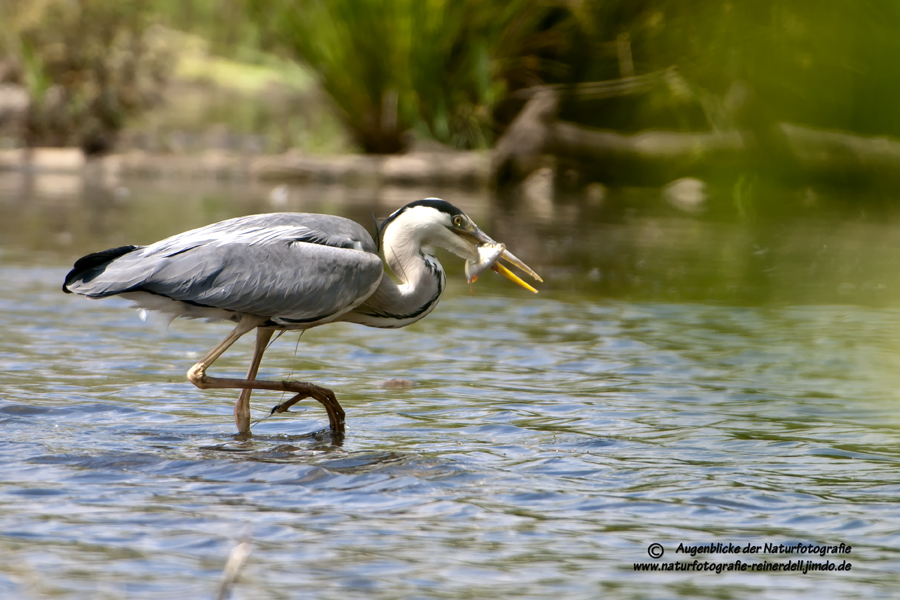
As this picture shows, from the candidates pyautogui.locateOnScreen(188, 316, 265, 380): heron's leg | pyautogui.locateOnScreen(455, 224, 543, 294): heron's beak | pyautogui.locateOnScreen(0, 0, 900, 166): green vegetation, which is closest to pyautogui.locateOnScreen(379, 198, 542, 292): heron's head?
pyautogui.locateOnScreen(455, 224, 543, 294): heron's beak

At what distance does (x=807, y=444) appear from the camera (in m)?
5.19

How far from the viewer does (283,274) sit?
5.33 meters

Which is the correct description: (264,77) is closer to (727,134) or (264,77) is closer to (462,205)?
(462,205)

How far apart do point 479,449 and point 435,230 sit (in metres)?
1.15

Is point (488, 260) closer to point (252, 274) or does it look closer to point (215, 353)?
point (252, 274)

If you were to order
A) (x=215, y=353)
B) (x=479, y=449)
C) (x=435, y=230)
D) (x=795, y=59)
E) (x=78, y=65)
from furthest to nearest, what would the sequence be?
1. (x=78, y=65)
2. (x=435, y=230)
3. (x=215, y=353)
4. (x=479, y=449)
5. (x=795, y=59)

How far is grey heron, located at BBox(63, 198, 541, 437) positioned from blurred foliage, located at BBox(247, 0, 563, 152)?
50.9ft

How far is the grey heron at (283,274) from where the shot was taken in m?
5.27

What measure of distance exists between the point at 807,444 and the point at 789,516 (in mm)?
1213

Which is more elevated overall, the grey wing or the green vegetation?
the green vegetation

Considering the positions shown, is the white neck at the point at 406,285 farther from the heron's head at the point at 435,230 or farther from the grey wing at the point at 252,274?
the grey wing at the point at 252,274

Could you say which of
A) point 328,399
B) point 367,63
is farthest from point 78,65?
point 328,399

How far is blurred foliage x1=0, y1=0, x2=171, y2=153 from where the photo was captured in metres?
23.9

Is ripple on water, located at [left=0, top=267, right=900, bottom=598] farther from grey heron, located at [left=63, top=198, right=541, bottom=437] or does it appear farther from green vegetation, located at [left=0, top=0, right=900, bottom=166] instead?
green vegetation, located at [left=0, top=0, right=900, bottom=166]
